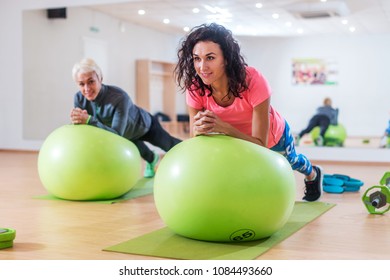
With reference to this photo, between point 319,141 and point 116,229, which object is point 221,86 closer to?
point 116,229

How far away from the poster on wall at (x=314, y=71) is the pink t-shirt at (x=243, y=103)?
12.6 feet

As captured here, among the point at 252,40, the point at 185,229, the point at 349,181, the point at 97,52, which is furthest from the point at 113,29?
the point at 185,229

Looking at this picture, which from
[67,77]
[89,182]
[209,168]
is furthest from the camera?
[67,77]

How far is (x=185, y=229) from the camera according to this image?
2.16 meters

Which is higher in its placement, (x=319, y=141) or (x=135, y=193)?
(x=319, y=141)

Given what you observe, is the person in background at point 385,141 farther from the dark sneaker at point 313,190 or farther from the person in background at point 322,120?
the dark sneaker at point 313,190

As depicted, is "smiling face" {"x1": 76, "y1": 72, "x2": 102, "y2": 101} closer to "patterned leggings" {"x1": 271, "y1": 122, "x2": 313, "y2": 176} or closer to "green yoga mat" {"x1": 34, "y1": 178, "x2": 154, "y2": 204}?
"green yoga mat" {"x1": 34, "y1": 178, "x2": 154, "y2": 204}

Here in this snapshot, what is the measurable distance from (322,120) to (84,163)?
3.77m

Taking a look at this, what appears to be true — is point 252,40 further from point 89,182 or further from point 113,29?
point 89,182

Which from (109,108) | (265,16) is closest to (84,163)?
(109,108)

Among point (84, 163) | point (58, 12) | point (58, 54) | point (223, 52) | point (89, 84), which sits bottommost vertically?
point (84, 163)

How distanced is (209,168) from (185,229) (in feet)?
0.98

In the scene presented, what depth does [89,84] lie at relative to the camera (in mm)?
3377

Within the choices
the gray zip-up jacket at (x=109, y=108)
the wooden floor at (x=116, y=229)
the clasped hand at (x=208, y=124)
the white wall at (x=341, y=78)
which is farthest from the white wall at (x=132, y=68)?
the clasped hand at (x=208, y=124)
